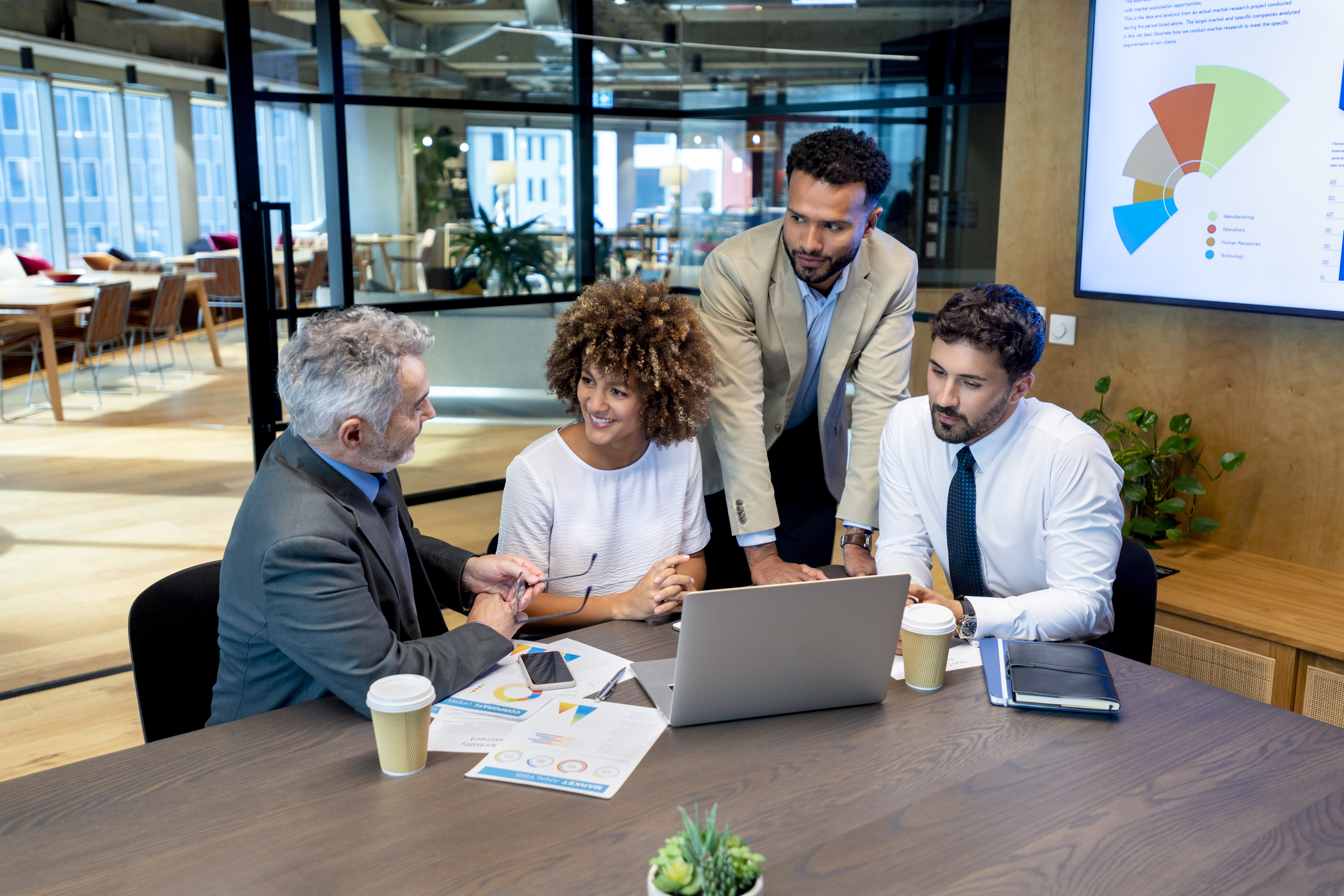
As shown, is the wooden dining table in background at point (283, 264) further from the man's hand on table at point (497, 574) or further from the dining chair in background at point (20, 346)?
the dining chair in background at point (20, 346)

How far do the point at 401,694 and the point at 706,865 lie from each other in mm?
495

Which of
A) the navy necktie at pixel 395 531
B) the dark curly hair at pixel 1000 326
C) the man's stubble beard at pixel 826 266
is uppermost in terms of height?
the man's stubble beard at pixel 826 266

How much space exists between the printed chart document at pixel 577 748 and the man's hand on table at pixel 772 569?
58 centimetres

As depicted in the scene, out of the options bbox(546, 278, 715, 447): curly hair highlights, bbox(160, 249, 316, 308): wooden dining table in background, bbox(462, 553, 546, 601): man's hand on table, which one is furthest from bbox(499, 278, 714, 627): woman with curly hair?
bbox(160, 249, 316, 308): wooden dining table in background

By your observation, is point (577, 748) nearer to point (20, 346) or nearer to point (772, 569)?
point (772, 569)

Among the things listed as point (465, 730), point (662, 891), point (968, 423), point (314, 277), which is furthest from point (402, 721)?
point (314, 277)

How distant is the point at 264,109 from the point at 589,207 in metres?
1.57

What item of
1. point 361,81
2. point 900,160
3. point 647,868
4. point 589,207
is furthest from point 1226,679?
point 361,81

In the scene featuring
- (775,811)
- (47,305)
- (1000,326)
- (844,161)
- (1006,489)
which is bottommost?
(775,811)

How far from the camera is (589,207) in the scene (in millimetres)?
5004

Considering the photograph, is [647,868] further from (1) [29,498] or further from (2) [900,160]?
(1) [29,498]

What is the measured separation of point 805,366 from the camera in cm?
249

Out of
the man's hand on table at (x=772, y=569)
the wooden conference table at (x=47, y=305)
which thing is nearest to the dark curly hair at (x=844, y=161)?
the man's hand on table at (x=772, y=569)

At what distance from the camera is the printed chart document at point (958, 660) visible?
5.41 feet
